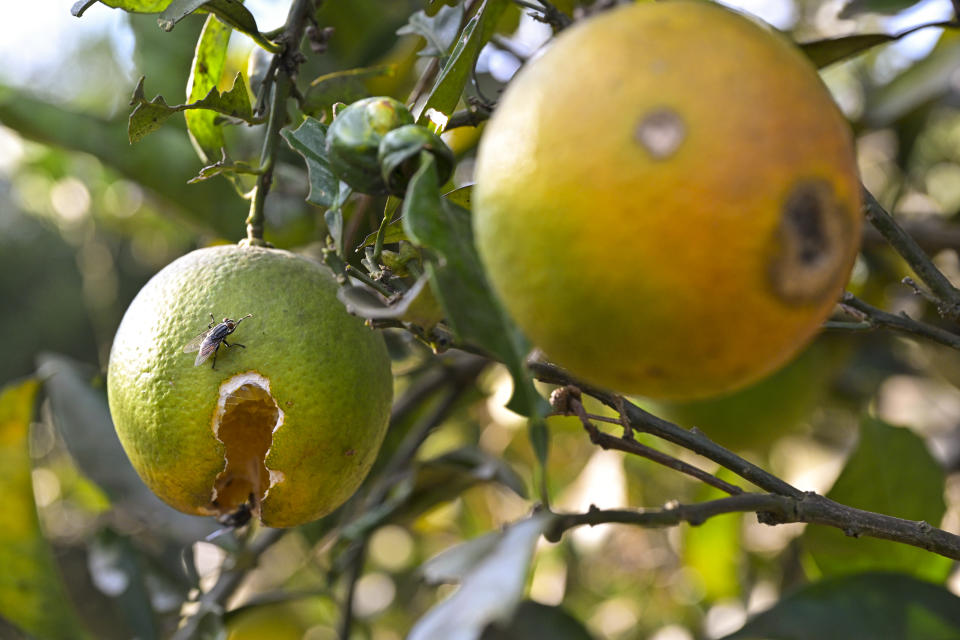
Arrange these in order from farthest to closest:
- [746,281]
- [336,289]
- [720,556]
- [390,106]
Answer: [720,556], [336,289], [390,106], [746,281]

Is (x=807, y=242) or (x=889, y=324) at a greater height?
(x=807, y=242)

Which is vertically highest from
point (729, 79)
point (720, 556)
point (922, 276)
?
point (729, 79)

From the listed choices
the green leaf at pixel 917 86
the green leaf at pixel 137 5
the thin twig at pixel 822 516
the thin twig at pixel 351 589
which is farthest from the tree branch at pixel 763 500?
the green leaf at pixel 917 86

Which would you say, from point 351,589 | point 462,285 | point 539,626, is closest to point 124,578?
point 351,589

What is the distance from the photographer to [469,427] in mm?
1799

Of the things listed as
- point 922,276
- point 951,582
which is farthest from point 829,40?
point 951,582

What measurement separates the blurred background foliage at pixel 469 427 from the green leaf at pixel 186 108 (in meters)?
0.09

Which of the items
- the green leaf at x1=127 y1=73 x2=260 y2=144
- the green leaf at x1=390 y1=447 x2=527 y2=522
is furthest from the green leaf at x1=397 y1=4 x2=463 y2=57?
the green leaf at x1=390 y1=447 x2=527 y2=522

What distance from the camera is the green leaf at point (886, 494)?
0.97 m

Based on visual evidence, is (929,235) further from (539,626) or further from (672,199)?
(672,199)

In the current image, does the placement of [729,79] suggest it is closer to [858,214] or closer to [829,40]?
[858,214]

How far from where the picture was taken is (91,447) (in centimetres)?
110

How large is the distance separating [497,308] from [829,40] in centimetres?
62

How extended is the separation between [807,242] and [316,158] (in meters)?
0.38
